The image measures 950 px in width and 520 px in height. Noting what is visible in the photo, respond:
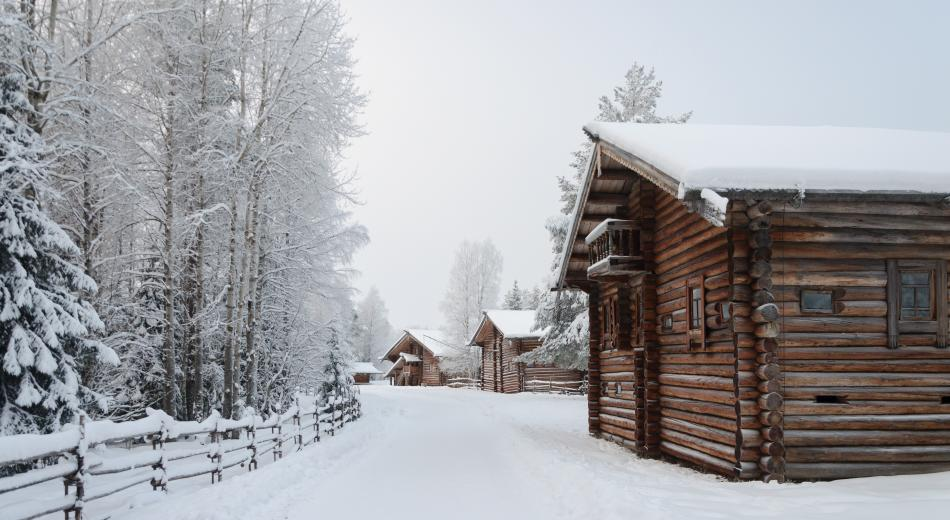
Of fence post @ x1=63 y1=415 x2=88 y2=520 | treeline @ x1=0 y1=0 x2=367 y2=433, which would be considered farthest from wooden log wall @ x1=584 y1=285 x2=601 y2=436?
fence post @ x1=63 y1=415 x2=88 y2=520

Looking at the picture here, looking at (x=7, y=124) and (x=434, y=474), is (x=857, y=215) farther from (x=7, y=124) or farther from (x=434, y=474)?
(x=7, y=124)

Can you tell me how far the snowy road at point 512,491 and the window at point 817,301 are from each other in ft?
8.48

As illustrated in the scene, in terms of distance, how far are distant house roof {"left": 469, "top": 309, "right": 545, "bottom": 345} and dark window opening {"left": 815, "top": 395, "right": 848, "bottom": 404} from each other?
3086 cm

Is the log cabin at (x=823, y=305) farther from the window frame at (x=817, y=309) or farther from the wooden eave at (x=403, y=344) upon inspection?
the wooden eave at (x=403, y=344)

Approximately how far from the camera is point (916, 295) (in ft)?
33.4

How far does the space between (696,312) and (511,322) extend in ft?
108

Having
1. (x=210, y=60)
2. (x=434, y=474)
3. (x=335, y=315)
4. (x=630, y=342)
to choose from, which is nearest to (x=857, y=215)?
(x=630, y=342)

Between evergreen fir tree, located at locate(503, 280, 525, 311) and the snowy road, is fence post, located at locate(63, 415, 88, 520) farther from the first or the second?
evergreen fir tree, located at locate(503, 280, 525, 311)

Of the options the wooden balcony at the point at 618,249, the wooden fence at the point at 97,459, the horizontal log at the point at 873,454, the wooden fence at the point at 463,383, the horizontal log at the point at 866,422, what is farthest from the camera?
the wooden fence at the point at 463,383

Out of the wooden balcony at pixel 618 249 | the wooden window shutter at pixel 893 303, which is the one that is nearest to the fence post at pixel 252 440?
the wooden balcony at pixel 618 249

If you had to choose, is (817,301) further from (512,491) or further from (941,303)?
(512,491)

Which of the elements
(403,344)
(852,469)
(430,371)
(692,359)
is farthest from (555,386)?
(403,344)

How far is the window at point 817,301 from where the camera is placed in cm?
1015

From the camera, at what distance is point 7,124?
10758 mm
